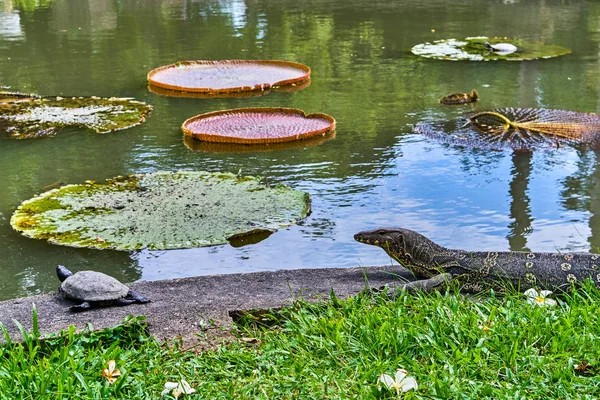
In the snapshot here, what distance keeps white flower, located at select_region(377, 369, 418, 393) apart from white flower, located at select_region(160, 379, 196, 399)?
580 millimetres

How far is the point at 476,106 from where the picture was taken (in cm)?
670

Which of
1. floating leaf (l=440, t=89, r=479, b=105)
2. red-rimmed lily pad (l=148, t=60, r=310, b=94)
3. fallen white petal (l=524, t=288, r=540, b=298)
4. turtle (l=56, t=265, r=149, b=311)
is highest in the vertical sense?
red-rimmed lily pad (l=148, t=60, r=310, b=94)

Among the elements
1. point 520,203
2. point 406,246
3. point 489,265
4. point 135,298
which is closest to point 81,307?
point 135,298

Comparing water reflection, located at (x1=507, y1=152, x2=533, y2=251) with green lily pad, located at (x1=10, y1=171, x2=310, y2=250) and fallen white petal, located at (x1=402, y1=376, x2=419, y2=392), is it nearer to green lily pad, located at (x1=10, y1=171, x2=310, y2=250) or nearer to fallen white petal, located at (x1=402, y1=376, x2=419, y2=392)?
green lily pad, located at (x1=10, y1=171, x2=310, y2=250)

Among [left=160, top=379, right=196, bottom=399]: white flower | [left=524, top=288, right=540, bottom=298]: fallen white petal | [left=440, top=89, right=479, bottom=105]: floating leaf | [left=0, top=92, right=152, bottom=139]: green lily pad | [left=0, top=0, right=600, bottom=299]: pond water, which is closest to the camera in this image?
[left=160, top=379, right=196, bottom=399]: white flower

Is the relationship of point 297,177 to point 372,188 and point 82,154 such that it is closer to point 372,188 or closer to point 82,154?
point 372,188

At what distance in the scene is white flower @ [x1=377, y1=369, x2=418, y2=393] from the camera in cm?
218

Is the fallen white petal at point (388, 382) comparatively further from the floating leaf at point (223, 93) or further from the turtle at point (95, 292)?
the floating leaf at point (223, 93)

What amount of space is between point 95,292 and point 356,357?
1.21m

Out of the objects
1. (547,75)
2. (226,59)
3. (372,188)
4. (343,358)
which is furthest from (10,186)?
(547,75)

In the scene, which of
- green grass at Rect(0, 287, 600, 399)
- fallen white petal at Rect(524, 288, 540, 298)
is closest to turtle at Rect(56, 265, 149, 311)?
green grass at Rect(0, 287, 600, 399)

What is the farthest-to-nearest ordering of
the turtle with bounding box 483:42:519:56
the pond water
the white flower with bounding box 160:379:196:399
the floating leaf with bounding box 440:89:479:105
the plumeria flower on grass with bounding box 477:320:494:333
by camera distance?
the turtle with bounding box 483:42:519:56 < the floating leaf with bounding box 440:89:479:105 < the pond water < the plumeria flower on grass with bounding box 477:320:494:333 < the white flower with bounding box 160:379:196:399

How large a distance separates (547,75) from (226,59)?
12.0ft

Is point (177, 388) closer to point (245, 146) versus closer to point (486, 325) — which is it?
point (486, 325)
